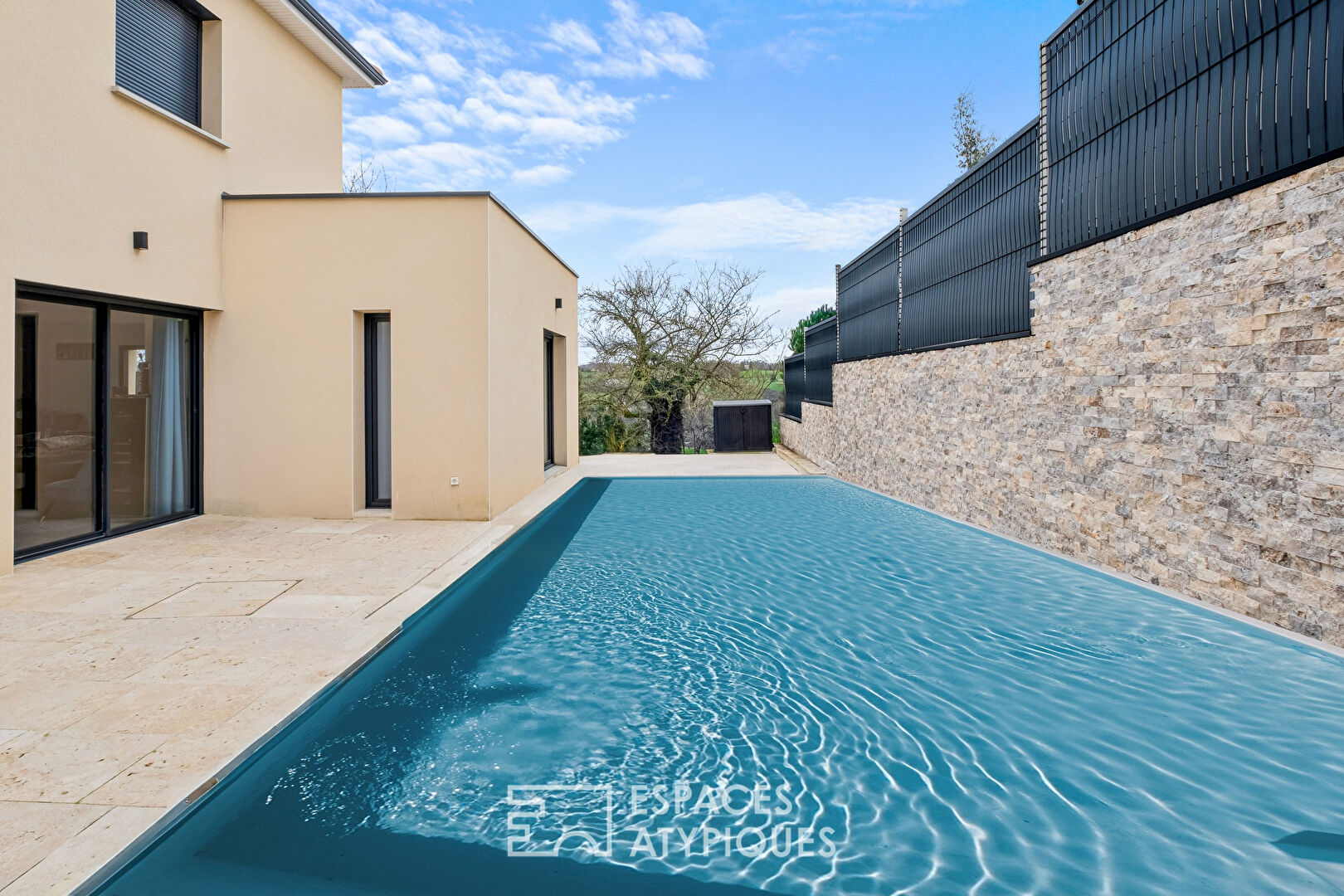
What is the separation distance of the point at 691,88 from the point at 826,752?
20565mm

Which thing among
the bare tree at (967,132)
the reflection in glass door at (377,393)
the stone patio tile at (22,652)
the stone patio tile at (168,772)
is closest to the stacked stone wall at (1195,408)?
the stone patio tile at (168,772)

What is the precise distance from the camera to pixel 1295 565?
4.06 meters

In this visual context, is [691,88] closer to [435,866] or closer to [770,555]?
[770,555]

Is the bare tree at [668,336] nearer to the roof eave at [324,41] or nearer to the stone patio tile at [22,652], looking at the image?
the roof eave at [324,41]

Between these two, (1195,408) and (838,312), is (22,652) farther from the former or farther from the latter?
(838,312)

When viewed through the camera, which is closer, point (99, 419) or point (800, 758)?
point (800, 758)

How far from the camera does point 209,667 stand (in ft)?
11.8

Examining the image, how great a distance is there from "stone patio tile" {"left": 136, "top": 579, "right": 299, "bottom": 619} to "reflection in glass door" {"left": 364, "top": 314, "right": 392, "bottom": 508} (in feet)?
10.1

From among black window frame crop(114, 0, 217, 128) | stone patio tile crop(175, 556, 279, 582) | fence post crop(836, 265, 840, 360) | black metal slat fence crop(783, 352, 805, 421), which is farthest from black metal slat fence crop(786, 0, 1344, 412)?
black metal slat fence crop(783, 352, 805, 421)

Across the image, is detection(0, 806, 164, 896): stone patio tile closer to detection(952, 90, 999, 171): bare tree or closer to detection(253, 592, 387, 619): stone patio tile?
detection(253, 592, 387, 619): stone patio tile

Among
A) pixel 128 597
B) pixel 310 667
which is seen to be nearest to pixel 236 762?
pixel 310 667

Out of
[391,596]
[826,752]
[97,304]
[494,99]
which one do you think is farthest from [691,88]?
[826,752]

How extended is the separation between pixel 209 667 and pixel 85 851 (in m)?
1.55
